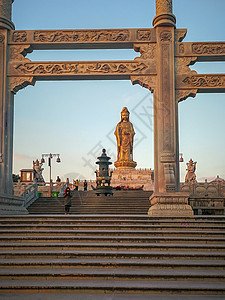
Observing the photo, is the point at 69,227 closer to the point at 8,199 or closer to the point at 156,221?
the point at 156,221

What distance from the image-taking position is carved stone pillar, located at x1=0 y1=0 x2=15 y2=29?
46.3ft

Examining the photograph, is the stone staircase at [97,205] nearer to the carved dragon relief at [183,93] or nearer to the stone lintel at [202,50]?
the carved dragon relief at [183,93]

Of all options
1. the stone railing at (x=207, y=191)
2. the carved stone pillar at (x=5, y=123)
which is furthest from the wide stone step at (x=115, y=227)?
the stone railing at (x=207, y=191)

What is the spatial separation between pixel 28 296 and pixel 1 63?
33.8ft

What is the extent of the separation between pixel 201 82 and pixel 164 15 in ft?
9.23

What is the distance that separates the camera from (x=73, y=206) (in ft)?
59.9

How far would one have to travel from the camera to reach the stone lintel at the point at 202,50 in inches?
551

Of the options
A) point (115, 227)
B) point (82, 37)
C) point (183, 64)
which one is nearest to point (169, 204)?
point (115, 227)

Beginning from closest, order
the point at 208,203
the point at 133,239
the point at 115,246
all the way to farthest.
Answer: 1. the point at 115,246
2. the point at 133,239
3. the point at 208,203

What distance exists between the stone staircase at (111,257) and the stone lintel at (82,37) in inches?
283

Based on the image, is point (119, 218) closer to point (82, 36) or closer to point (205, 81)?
point (205, 81)

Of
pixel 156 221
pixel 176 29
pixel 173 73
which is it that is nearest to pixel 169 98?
pixel 173 73

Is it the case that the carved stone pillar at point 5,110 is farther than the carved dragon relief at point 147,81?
No

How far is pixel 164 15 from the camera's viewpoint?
13.7 metres
